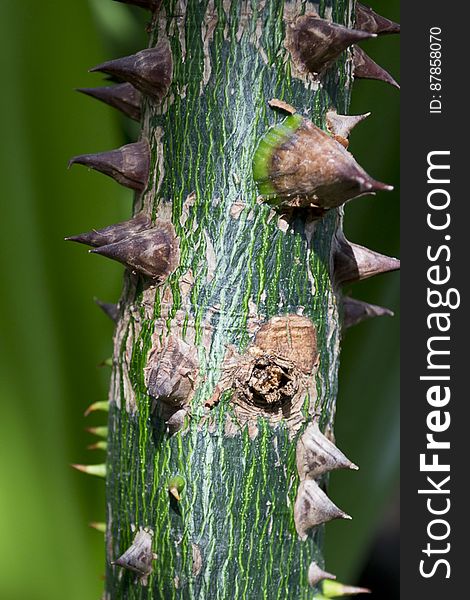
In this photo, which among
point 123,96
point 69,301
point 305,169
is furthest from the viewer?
point 69,301

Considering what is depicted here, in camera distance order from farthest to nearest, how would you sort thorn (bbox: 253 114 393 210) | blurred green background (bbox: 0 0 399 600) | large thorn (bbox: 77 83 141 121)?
blurred green background (bbox: 0 0 399 600) < large thorn (bbox: 77 83 141 121) < thorn (bbox: 253 114 393 210)

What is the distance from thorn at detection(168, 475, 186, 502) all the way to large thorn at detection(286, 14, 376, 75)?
25cm

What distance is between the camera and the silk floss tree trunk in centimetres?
44

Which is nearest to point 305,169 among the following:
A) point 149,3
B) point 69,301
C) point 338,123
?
point 338,123

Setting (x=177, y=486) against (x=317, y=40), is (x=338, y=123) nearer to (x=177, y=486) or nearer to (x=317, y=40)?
(x=317, y=40)

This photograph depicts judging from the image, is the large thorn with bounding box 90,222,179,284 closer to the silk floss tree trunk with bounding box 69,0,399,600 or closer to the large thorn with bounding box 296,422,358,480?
the silk floss tree trunk with bounding box 69,0,399,600

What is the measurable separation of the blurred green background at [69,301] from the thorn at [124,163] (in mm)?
414

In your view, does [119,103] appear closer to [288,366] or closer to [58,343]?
[288,366]

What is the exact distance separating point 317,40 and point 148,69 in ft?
A: 0.33

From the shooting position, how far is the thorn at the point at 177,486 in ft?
1.45

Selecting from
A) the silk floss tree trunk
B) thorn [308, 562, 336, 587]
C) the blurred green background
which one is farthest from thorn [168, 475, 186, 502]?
the blurred green background

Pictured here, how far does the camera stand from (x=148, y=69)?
1.49 ft

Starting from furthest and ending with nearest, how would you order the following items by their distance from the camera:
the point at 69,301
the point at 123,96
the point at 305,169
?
the point at 69,301 < the point at 123,96 < the point at 305,169

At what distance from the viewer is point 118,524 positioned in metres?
0.48
